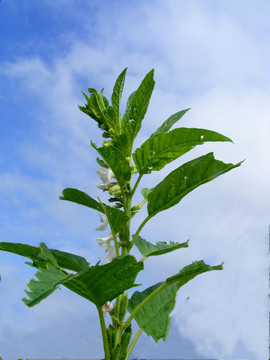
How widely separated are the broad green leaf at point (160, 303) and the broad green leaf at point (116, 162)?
1.84ft

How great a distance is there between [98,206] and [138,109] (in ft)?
1.90

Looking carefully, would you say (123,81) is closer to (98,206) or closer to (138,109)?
(138,109)

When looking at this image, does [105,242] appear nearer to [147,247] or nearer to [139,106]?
[147,247]

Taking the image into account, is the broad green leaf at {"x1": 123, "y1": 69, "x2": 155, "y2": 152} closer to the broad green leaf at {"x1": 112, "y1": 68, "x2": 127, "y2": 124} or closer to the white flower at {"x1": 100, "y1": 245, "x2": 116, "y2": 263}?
the broad green leaf at {"x1": 112, "y1": 68, "x2": 127, "y2": 124}

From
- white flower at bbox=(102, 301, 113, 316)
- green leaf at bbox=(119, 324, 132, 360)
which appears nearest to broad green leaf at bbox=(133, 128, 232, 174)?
white flower at bbox=(102, 301, 113, 316)

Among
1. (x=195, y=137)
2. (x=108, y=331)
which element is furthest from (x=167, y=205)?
(x=108, y=331)

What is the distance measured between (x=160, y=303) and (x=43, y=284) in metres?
0.94

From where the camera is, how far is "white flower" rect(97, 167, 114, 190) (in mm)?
2204

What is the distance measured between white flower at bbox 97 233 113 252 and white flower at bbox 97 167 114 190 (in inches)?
10.3

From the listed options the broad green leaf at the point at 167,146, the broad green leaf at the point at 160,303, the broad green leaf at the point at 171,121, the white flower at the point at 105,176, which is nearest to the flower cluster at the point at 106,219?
the white flower at the point at 105,176

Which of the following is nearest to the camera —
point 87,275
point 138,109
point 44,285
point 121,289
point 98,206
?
point 44,285

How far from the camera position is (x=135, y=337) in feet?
6.91

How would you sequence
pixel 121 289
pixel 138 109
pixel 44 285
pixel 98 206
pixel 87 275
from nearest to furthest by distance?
pixel 44 285 < pixel 87 275 < pixel 121 289 < pixel 98 206 < pixel 138 109

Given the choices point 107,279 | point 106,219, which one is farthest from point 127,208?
point 107,279
